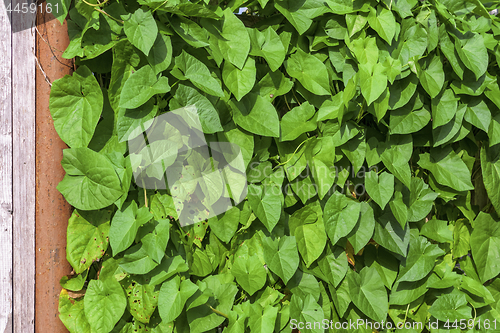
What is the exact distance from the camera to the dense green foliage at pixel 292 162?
1058 mm

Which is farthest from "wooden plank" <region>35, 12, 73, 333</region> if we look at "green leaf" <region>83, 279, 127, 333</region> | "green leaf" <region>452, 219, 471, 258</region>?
"green leaf" <region>452, 219, 471, 258</region>

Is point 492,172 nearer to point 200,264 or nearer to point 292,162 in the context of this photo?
point 292,162

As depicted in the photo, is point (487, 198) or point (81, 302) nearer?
point (81, 302)

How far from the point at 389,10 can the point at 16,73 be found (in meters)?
1.29

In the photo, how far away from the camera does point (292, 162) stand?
1258mm

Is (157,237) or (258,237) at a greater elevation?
(157,237)

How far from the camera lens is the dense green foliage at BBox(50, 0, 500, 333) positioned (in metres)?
1.06

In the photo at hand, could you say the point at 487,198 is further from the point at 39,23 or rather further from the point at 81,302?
the point at 39,23

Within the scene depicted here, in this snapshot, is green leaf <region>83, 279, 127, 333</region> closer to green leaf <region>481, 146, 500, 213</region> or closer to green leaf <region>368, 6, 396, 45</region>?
green leaf <region>368, 6, 396, 45</region>

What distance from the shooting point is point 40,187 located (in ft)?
3.58

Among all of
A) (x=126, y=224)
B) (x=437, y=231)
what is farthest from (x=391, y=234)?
(x=126, y=224)

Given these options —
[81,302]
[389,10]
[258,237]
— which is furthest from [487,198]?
[81,302]

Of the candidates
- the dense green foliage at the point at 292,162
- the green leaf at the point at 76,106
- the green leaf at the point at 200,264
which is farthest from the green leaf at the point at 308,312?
the green leaf at the point at 76,106

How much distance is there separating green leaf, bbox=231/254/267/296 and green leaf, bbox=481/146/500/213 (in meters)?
1.06
